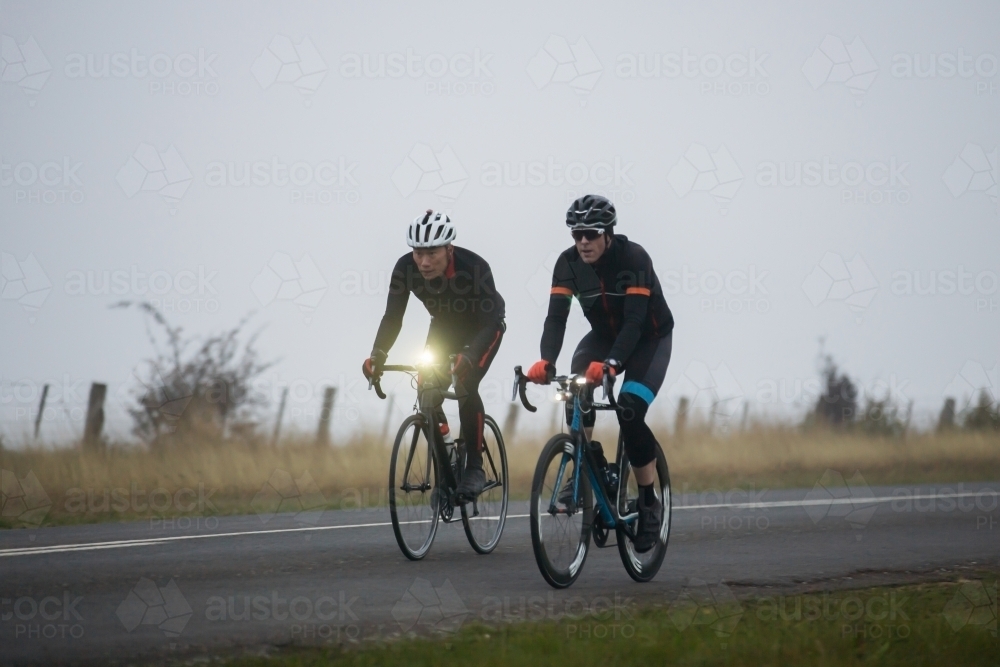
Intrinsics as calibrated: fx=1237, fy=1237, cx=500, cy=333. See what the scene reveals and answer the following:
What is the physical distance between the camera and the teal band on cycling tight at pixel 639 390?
7641 millimetres

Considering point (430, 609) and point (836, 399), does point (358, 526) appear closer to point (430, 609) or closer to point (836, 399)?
point (430, 609)

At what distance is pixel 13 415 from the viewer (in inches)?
679

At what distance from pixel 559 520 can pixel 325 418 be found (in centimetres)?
1309

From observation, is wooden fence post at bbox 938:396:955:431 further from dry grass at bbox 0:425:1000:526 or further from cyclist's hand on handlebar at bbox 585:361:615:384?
cyclist's hand on handlebar at bbox 585:361:615:384

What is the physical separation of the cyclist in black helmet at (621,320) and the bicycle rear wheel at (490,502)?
5.56ft

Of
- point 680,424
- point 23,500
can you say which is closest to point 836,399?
point 680,424

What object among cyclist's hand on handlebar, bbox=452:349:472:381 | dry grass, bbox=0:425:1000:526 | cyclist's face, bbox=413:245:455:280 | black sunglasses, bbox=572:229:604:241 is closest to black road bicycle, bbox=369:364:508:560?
cyclist's hand on handlebar, bbox=452:349:472:381

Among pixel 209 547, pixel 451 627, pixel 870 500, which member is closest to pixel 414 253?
pixel 209 547

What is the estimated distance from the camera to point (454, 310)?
9.23m

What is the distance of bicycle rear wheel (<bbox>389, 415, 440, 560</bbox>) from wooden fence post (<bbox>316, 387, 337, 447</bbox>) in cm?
1070

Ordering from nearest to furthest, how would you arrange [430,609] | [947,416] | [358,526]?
1. [430,609]
2. [358,526]
3. [947,416]

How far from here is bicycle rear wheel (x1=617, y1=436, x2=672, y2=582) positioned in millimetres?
7781

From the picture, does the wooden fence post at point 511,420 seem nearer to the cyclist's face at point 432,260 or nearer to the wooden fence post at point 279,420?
the wooden fence post at point 279,420

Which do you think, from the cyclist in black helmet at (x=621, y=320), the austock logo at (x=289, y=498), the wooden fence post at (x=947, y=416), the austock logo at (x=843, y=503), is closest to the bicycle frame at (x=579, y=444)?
the cyclist in black helmet at (x=621, y=320)
